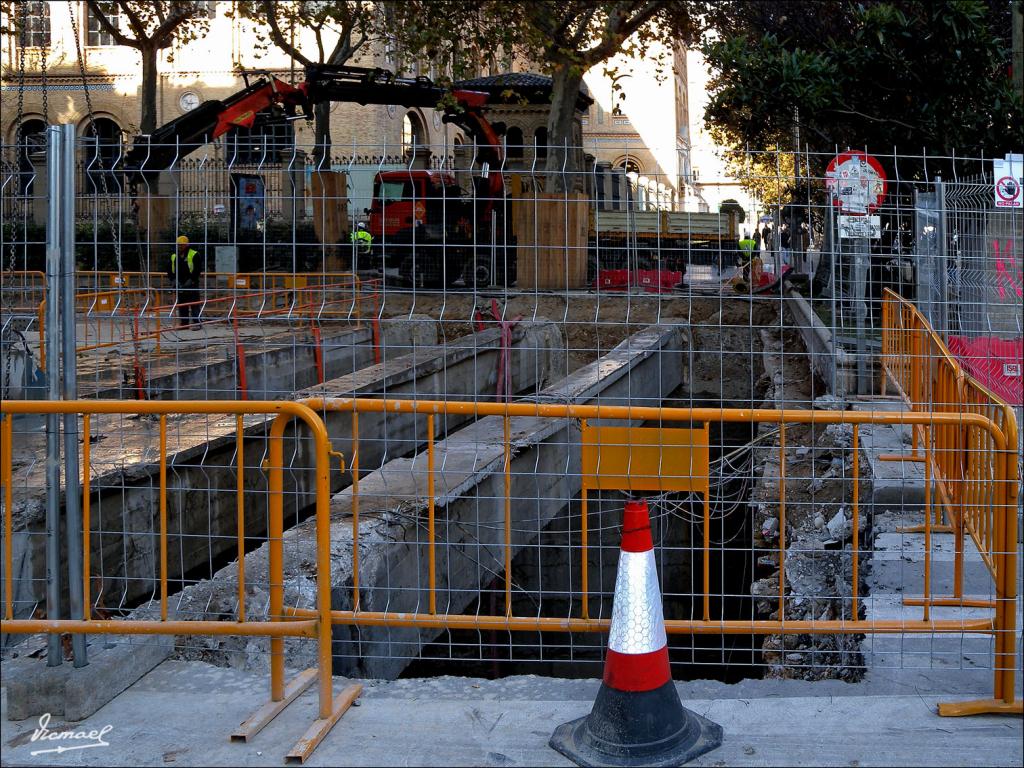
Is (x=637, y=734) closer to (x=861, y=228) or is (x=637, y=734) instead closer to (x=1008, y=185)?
(x=1008, y=185)


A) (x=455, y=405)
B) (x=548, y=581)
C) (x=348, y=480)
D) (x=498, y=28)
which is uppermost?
(x=498, y=28)

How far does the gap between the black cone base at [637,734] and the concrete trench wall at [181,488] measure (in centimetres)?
190

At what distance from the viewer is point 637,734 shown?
4.08m

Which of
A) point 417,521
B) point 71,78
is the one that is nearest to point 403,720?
point 417,521

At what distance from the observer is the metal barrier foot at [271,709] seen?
425cm

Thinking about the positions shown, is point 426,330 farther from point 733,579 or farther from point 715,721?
point 715,721

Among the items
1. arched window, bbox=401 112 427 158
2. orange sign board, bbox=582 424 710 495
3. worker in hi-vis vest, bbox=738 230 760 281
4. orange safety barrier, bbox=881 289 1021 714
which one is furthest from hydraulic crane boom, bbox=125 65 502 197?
arched window, bbox=401 112 427 158

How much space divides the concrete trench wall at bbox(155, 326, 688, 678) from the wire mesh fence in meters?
0.03

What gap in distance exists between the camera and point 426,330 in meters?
19.2

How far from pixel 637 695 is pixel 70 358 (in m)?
2.80

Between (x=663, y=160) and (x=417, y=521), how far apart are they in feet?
170

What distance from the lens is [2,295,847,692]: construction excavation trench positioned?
5867 mm

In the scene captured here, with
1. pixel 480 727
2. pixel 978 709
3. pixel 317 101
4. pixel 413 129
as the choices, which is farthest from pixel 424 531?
pixel 413 129

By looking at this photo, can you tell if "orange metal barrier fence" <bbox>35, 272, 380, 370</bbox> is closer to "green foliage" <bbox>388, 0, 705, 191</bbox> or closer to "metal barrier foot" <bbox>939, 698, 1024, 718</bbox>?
"metal barrier foot" <bbox>939, 698, 1024, 718</bbox>
